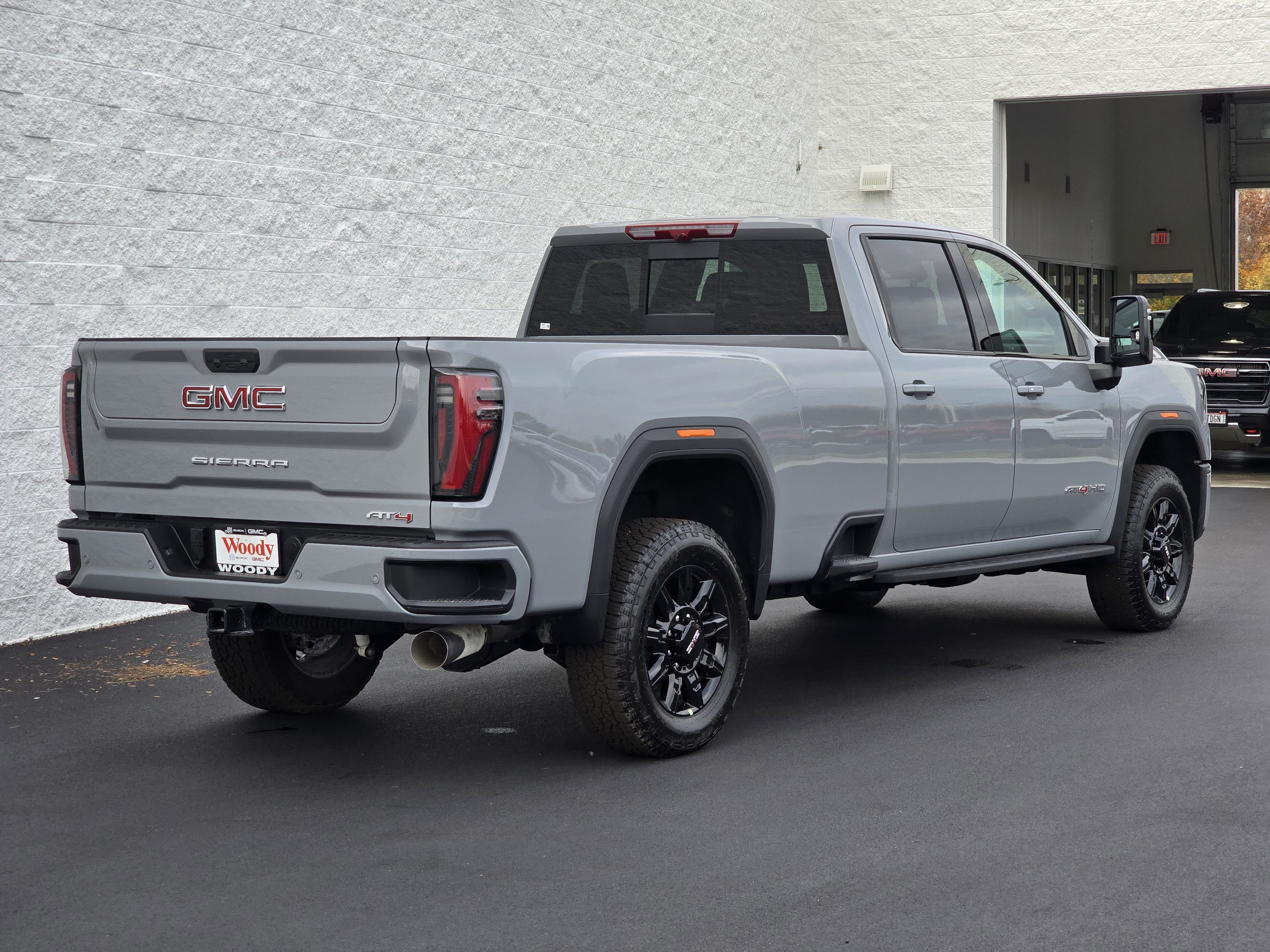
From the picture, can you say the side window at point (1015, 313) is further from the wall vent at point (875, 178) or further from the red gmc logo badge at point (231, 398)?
the wall vent at point (875, 178)

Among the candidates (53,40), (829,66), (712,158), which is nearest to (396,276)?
(53,40)

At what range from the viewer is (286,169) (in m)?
9.73

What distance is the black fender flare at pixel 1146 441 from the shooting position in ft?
26.8

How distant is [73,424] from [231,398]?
838 mm

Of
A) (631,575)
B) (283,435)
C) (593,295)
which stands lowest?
(631,575)

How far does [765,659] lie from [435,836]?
316 cm

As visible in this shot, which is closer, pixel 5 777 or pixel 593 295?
pixel 5 777

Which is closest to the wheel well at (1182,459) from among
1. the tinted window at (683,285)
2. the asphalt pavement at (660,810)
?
the asphalt pavement at (660,810)

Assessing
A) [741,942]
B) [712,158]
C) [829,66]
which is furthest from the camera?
[829,66]

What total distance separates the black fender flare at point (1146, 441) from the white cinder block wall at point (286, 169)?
16.2ft

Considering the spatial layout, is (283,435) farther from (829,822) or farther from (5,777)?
(829,822)

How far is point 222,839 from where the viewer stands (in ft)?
16.3

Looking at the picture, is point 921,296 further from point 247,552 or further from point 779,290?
point 247,552

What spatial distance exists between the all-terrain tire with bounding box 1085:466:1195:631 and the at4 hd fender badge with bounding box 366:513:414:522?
4.54 m
